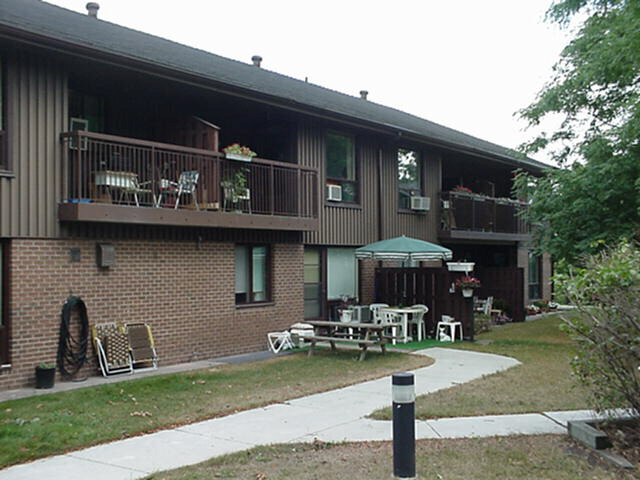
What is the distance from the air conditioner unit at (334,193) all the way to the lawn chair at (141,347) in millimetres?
5993

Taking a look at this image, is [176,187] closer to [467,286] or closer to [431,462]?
[467,286]

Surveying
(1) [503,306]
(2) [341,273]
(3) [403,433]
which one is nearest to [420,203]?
(2) [341,273]

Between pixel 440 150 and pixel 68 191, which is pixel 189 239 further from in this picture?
pixel 440 150

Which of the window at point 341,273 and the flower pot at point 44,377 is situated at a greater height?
the window at point 341,273

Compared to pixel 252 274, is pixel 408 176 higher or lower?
higher

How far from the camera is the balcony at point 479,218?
2028 centimetres

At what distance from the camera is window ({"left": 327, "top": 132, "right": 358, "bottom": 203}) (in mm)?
16625

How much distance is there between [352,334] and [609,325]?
348 inches

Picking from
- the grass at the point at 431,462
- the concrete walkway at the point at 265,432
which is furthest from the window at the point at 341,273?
the grass at the point at 431,462

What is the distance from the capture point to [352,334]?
14.9 m

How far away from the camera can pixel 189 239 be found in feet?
42.0

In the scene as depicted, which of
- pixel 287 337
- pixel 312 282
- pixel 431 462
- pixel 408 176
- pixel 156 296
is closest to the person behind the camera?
pixel 431 462

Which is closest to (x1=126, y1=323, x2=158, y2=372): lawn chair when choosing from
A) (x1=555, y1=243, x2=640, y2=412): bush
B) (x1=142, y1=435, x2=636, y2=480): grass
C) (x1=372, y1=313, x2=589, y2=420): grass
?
(x1=372, y1=313, x2=589, y2=420): grass

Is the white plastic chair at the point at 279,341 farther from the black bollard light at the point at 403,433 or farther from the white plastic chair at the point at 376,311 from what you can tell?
the black bollard light at the point at 403,433
